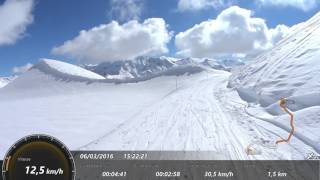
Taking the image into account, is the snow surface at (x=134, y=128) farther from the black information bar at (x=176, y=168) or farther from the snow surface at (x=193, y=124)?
the black information bar at (x=176, y=168)

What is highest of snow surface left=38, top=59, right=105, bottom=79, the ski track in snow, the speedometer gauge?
snow surface left=38, top=59, right=105, bottom=79

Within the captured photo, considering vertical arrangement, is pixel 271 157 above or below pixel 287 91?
below

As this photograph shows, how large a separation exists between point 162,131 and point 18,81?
661 cm

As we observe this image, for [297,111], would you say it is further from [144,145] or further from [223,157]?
[144,145]

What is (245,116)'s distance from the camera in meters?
9.39

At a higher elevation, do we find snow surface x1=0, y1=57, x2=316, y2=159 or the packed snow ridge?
the packed snow ridge

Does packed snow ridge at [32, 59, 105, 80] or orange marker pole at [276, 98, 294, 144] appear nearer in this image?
orange marker pole at [276, 98, 294, 144]

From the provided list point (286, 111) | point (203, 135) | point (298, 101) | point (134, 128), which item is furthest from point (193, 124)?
point (298, 101)

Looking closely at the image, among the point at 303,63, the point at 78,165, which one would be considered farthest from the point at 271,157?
the point at 303,63

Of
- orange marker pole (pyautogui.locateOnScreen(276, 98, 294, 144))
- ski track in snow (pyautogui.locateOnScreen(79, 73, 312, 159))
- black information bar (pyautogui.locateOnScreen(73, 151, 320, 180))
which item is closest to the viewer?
black information bar (pyautogui.locateOnScreen(73, 151, 320, 180))

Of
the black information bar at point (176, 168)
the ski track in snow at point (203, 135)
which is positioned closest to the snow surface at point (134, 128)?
the ski track in snow at point (203, 135)

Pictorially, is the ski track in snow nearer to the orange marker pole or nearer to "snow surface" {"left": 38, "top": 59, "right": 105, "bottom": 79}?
the orange marker pole

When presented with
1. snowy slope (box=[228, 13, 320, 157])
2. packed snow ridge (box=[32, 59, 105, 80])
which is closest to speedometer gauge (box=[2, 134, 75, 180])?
snowy slope (box=[228, 13, 320, 157])

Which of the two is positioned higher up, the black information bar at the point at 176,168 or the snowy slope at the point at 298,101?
the snowy slope at the point at 298,101
